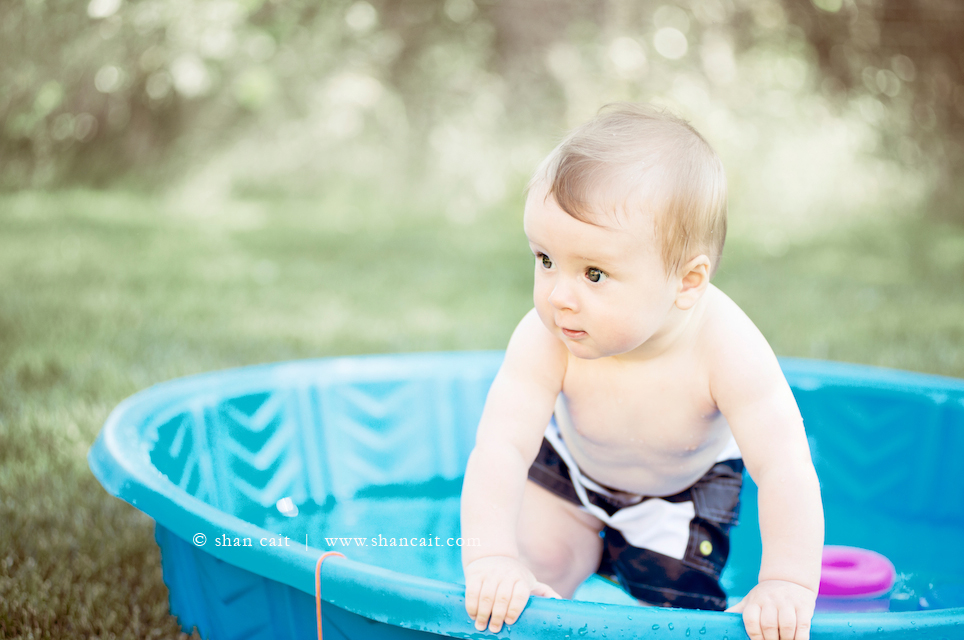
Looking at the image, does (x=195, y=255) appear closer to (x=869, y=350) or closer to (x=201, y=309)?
(x=201, y=309)

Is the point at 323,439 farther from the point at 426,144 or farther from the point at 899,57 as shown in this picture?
the point at 899,57

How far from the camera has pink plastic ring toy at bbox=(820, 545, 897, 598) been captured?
1.54 meters

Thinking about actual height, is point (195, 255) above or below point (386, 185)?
below

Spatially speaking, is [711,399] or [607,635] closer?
[607,635]

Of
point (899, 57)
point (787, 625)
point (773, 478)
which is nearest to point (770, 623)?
point (787, 625)

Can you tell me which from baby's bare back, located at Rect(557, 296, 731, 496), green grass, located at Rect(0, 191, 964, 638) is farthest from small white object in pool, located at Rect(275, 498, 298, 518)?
baby's bare back, located at Rect(557, 296, 731, 496)

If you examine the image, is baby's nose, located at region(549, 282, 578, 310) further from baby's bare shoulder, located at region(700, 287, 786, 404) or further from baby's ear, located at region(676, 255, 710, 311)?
baby's bare shoulder, located at region(700, 287, 786, 404)

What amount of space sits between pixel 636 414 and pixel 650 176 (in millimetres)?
396

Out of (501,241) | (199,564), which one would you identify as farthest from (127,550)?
(501,241)

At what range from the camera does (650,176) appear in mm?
1076

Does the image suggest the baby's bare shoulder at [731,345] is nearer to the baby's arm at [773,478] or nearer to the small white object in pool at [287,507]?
the baby's arm at [773,478]

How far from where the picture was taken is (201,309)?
3.05m

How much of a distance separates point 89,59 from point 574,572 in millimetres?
4151

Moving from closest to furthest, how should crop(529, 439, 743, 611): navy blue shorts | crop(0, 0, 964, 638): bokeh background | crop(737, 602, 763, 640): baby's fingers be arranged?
crop(737, 602, 763, 640): baby's fingers → crop(529, 439, 743, 611): navy blue shorts → crop(0, 0, 964, 638): bokeh background
